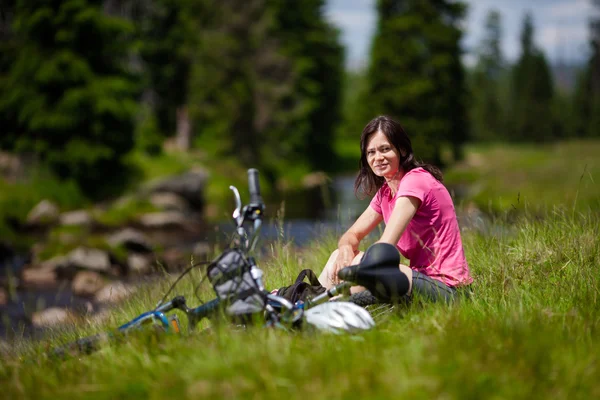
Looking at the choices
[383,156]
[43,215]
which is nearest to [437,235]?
[383,156]

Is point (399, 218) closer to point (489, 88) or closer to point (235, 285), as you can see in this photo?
point (235, 285)

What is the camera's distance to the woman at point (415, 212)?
3.72 meters

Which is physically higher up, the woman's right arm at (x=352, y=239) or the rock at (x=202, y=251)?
the woman's right arm at (x=352, y=239)

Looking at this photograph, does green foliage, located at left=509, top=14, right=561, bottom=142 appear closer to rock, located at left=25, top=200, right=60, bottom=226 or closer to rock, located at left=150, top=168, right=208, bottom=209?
rock, located at left=150, top=168, right=208, bottom=209

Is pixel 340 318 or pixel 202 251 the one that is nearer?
pixel 340 318

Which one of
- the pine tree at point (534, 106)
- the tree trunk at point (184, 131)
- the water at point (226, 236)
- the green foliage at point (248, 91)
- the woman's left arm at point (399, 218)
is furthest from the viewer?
the pine tree at point (534, 106)

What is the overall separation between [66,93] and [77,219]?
4.09 m

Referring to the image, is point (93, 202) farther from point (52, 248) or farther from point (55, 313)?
point (55, 313)

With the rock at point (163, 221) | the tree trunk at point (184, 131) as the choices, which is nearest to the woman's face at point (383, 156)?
the rock at point (163, 221)

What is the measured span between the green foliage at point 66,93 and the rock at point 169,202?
1.91m

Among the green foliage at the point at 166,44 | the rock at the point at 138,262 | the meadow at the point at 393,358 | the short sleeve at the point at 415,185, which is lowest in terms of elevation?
the rock at the point at 138,262

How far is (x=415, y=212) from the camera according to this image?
3.81 metres

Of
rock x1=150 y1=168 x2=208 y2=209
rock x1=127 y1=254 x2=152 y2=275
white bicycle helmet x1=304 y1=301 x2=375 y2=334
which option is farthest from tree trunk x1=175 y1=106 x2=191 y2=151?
white bicycle helmet x1=304 y1=301 x2=375 y2=334

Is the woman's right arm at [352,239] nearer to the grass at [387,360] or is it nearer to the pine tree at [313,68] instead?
the grass at [387,360]
